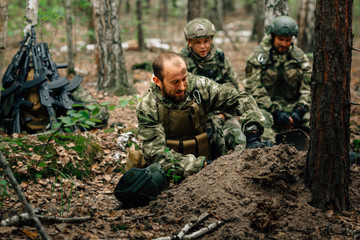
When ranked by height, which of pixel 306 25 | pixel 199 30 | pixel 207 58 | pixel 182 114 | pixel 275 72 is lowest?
pixel 182 114

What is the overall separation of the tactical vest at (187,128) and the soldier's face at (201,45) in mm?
2059

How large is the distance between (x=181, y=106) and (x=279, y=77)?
3333 mm

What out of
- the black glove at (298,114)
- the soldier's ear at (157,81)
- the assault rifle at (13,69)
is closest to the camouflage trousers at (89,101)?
the assault rifle at (13,69)

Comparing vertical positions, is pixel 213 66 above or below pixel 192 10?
below

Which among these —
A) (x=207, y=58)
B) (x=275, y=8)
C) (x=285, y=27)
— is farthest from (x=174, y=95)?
(x=275, y=8)

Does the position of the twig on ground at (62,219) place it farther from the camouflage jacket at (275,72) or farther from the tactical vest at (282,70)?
the tactical vest at (282,70)

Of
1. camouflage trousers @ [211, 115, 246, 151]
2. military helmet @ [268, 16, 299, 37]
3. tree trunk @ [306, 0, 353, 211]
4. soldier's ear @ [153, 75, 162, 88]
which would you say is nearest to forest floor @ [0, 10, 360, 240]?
tree trunk @ [306, 0, 353, 211]

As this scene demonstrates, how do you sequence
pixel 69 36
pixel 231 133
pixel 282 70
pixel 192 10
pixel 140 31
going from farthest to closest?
pixel 140 31, pixel 69 36, pixel 192 10, pixel 282 70, pixel 231 133

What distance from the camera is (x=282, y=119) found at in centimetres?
616

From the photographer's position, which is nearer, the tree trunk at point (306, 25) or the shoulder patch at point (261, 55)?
the shoulder patch at point (261, 55)

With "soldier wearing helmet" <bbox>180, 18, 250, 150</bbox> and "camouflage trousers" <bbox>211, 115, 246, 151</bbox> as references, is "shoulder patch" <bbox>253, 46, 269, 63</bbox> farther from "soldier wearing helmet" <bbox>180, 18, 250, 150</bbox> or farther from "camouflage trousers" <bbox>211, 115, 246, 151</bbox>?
"camouflage trousers" <bbox>211, 115, 246, 151</bbox>

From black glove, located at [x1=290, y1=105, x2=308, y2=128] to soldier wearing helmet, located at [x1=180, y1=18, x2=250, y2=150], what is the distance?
3.67 feet

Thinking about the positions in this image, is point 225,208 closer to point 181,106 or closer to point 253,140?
point 253,140

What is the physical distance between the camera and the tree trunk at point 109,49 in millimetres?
7965
